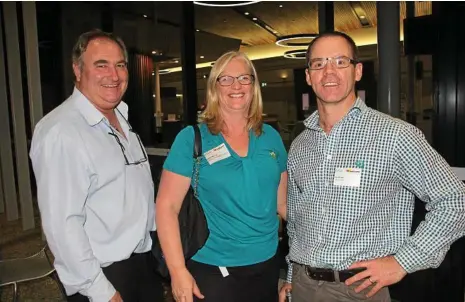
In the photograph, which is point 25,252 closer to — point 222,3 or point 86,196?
point 86,196

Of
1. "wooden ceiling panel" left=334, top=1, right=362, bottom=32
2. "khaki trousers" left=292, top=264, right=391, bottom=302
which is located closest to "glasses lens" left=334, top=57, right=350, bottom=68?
"khaki trousers" left=292, top=264, right=391, bottom=302

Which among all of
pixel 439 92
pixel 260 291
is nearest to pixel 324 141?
pixel 260 291

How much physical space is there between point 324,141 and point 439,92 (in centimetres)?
207

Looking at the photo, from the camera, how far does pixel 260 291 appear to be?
1.80 m

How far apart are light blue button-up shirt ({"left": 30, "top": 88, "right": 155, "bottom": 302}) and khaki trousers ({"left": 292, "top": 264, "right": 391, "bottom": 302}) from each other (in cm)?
70

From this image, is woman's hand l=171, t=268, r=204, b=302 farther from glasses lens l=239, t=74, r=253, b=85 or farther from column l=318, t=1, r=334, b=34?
column l=318, t=1, r=334, b=34

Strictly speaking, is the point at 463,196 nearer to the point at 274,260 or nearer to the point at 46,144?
the point at 274,260

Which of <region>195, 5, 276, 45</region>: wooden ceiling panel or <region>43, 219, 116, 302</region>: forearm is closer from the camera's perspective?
<region>43, 219, 116, 302</region>: forearm

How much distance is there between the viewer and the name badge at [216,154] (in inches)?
68.2

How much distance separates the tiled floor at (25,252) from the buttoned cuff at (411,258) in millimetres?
2328

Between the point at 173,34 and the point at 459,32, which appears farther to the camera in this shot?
the point at 173,34

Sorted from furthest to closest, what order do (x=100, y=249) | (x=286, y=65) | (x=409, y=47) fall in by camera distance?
(x=286, y=65), (x=409, y=47), (x=100, y=249)

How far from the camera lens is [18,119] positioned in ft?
18.0

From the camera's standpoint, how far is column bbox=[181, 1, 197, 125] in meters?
6.31
